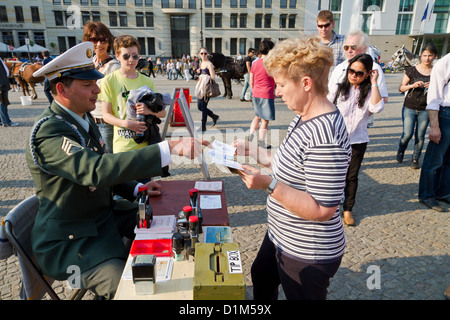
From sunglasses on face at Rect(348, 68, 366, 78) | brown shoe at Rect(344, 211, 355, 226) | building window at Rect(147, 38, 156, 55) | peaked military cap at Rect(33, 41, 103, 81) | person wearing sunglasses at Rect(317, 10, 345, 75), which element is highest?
building window at Rect(147, 38, 156, 55)

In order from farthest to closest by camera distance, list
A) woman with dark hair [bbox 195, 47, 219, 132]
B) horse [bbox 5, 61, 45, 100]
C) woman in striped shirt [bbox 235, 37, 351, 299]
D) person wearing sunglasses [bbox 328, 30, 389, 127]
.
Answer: horse [bbox 5, 61, 45, 100] → woman with dark hair [bbox 195, 47, 219, 132] → person wearing sunglasses [bbox 328, 30, 389, 127] → woman in striped shirt [bbox 235, 37, 351, 299]

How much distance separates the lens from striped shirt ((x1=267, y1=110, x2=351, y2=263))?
1.48 metres

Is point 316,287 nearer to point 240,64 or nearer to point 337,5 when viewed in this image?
point 240,64

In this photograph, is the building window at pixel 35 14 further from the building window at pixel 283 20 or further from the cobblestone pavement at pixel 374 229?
the cobblestone pavement at pixel 374 229

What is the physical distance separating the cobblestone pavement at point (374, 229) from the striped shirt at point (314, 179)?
124 centimetres

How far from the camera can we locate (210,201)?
8.36ft

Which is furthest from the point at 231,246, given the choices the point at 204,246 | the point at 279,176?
the point at 279,176

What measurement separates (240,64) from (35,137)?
48.4ft

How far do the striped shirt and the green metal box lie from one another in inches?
13.7

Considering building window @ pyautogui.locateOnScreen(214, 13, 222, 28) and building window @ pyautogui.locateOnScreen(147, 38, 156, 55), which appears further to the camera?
building window @ pyautogui.locateOnScreen(214, 13, 222, 28)

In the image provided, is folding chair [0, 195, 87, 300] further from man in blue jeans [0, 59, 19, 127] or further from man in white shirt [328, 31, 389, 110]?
man in blue jeans [0, 59, 19, 127]

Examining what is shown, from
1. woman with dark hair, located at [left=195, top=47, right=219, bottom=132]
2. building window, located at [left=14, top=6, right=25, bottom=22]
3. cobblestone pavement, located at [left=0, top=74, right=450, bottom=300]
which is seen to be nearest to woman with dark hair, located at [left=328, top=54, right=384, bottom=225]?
cobblestone pavement, located at [left=0, top=74, right=450, bottom=300]

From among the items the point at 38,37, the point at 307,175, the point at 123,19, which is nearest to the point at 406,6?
the point at 123,19

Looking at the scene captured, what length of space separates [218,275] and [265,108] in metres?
5.65
